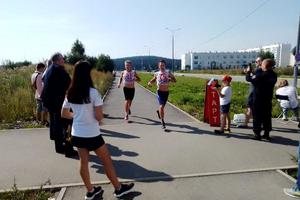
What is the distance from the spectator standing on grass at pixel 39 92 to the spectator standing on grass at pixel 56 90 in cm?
222

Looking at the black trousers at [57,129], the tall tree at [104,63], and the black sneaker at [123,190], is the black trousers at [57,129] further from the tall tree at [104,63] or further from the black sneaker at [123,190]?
the tall tree at [104,63]

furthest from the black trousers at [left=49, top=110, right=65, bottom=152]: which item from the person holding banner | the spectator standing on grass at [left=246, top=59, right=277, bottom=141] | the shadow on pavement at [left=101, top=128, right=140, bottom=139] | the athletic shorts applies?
the spectator standing on grass at [left=246, top=59, right=277, bottom=141]

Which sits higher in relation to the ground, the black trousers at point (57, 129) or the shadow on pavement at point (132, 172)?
the black trousers at point (57, 129)

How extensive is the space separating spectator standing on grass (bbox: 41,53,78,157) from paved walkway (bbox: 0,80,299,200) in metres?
0.50

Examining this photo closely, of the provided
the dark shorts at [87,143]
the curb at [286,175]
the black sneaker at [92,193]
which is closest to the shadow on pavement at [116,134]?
the black sneaker at [92,193]

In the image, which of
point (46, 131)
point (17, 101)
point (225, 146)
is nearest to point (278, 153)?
point (225, 146)

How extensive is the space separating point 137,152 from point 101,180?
1627 mm

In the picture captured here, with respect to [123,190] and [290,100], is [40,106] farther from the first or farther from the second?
[290,100]

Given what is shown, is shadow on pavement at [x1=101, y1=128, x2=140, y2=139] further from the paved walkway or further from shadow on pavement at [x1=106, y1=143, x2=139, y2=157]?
shadow on pavement at [x1=106, y1=143, x2=139, y2=157]

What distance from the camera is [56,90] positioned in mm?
6434

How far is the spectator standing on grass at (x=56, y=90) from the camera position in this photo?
632cm

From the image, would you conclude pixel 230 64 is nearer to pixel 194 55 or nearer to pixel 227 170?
pixel 194 55

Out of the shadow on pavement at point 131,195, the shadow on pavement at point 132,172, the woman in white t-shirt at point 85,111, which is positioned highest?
the woman in white t-shirt at point 85,111

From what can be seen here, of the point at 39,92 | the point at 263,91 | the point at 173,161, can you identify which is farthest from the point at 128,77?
the point at 173,161
